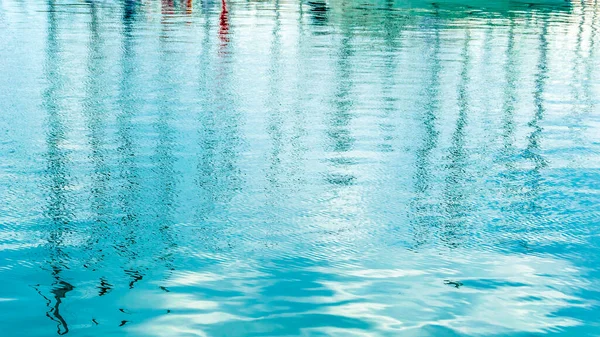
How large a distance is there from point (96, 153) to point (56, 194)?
1.73 metres

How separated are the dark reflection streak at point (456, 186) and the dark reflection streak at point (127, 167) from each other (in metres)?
2.49

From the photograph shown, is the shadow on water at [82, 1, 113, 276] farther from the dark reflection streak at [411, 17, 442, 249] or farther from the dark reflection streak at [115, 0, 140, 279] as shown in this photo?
the dark reflection streak at [411, 17, 442, 249]

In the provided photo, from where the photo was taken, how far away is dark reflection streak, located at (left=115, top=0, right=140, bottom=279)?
304 inches

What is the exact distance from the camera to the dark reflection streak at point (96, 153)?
7.77 meters

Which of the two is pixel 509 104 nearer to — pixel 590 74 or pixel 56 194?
pixel 590 74

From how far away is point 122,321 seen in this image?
243 inches

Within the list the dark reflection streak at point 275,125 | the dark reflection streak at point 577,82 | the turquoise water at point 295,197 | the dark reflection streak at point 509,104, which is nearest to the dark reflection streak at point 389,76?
the turquoise water at point 295,197

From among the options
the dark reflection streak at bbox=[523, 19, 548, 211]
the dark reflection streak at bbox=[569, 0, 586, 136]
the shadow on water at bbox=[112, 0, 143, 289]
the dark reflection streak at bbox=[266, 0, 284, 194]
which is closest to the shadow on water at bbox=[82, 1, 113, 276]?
the shadow on water at bbox=[112, 0, 143, 289]

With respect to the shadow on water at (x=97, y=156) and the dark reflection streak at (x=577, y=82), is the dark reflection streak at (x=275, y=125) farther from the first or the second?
the dark reflection streak at (x=577, y=82)

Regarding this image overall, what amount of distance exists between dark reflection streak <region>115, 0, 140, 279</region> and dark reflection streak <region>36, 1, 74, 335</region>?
46 centimetres

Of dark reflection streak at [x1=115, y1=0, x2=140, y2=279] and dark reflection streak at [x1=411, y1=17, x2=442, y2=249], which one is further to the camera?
dark reflection streak at [x1=411, y1=17, x2=442, y2=249]

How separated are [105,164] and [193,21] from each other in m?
21.0

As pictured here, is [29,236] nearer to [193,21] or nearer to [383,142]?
[383,142]

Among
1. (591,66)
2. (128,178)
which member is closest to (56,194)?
(128,178)
